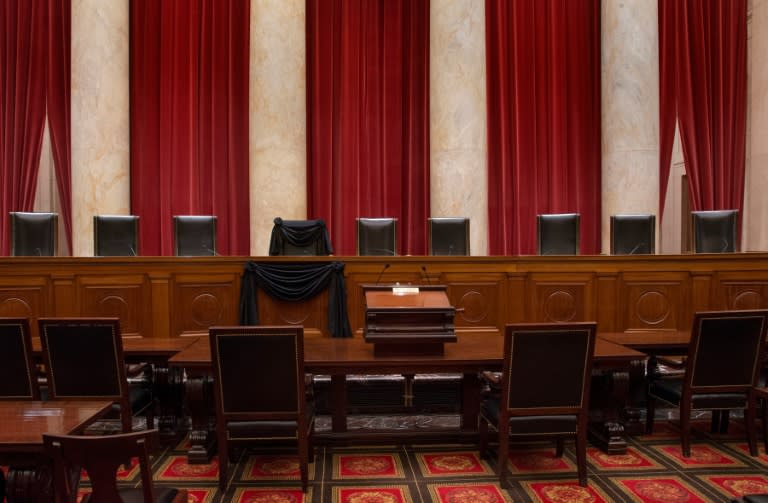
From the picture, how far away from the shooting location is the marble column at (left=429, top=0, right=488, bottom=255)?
6625mm

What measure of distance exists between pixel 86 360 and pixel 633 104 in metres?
6.19

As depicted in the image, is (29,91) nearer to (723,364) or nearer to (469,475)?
(469,475)

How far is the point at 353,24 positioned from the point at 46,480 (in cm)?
659

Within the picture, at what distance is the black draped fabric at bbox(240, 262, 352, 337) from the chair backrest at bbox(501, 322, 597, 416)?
2.07m

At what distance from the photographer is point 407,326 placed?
10.1 feet

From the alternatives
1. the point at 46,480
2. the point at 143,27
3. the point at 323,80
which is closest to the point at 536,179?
the point at 323,80

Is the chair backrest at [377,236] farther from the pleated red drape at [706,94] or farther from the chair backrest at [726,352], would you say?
the pleated red drape at [706,94]

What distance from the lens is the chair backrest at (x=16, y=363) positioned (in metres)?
2.76

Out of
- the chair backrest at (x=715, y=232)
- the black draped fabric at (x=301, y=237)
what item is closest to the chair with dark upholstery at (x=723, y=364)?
the chair backrest at (x=715, y=232)

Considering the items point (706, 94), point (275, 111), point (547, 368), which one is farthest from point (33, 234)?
point (706, 94)

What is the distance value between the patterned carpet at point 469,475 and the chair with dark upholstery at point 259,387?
0.66 feet

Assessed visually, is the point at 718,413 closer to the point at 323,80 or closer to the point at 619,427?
the point at 619,427

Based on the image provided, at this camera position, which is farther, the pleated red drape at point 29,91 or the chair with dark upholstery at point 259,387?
the pleated red drape at point 29,91

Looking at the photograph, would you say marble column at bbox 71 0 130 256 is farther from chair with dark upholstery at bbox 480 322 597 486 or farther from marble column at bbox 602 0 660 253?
marble column at bbox 602 0 660 253
